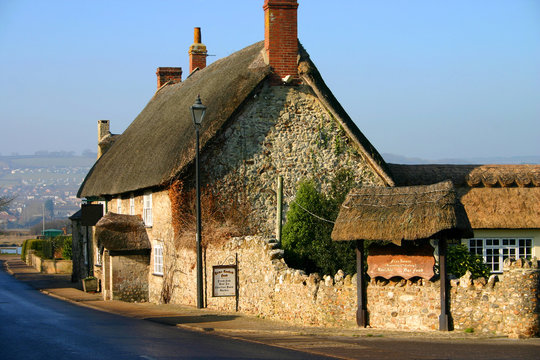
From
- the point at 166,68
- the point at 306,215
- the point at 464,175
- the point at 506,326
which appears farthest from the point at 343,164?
the point at 166,68

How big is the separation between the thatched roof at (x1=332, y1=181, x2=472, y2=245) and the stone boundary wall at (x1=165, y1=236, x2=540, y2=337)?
3.81ft

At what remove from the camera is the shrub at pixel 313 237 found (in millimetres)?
21984

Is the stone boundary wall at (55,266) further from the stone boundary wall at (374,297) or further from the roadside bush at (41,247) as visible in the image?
the stone boundary wall at (374,297)

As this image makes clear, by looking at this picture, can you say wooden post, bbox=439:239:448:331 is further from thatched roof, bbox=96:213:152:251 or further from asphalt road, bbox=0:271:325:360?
thatched roof, bbox=96:213:152:251

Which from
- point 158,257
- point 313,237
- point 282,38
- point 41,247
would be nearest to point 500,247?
point 313,237

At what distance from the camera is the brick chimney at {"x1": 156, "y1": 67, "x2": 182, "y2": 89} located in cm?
4069

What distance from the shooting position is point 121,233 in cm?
2691

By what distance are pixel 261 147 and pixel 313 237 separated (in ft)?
11.7

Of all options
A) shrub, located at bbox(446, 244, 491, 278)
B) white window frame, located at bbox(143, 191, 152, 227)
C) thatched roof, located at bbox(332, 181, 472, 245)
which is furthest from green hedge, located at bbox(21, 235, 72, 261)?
thatched roof, located at bbox(332, 181, 472, 245)

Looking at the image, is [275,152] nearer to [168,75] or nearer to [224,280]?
[224,280]

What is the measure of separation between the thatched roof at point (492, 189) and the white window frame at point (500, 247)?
0.70 meters

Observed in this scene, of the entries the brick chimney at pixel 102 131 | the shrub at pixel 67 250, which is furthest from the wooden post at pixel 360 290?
the shrub at pixel 67 250

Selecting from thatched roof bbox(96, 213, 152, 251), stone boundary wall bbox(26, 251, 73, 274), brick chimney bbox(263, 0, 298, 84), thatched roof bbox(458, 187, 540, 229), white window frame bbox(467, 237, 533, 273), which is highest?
brick chimney bbox(263, 0, 298, 84)

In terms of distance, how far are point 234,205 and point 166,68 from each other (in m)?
18.2
